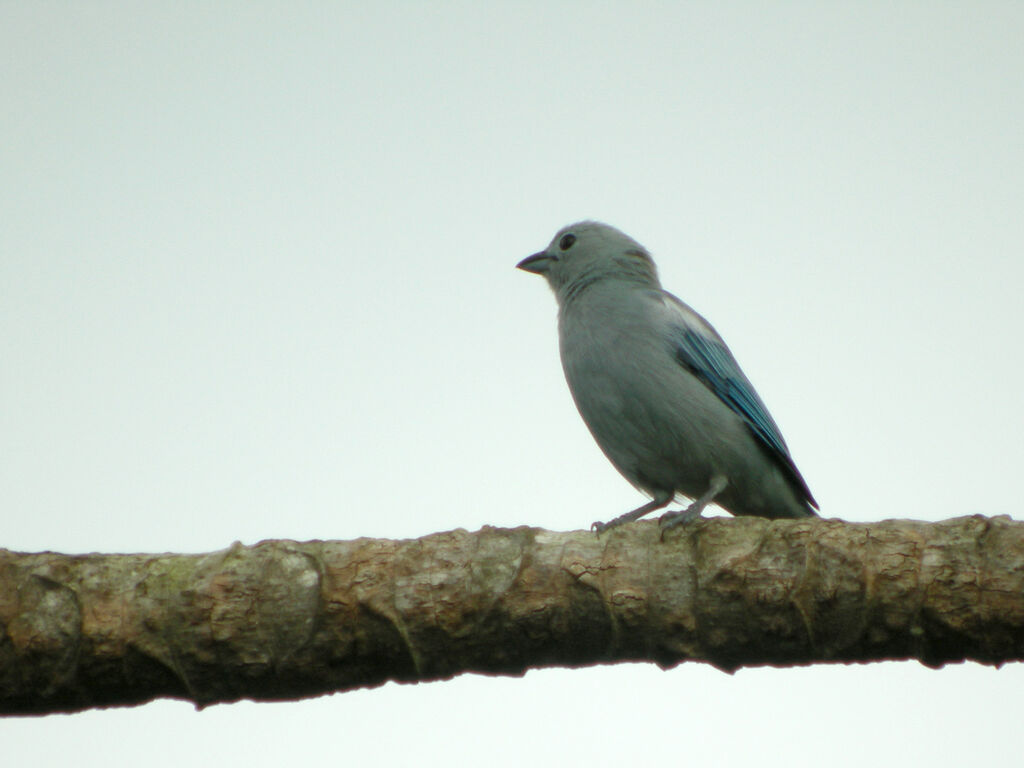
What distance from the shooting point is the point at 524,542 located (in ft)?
12.1

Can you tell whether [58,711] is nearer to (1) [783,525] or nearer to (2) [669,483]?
(1) [783,525]

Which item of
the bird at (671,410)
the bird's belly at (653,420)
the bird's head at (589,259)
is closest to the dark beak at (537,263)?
the bird's head at (589,259)

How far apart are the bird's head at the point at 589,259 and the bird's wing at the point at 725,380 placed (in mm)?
610

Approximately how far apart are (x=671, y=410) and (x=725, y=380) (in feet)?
1.94

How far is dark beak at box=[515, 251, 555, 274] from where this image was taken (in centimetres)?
726

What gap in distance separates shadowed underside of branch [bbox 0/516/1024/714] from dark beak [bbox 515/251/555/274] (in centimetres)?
387

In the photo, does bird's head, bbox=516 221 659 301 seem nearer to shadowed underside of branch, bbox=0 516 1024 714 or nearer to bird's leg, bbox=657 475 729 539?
bird's leg, bbox=657 475 729 539

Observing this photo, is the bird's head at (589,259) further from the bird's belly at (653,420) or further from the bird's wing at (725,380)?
the bird's belly at (653,420)

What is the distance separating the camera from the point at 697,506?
5004 mm

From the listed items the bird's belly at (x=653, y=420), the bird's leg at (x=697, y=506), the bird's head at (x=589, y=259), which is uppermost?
the bird's head at (x=589, y=259)

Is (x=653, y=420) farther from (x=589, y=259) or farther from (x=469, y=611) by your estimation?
(x=469, y=611)

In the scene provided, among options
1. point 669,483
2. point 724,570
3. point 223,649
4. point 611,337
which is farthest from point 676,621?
point 611,337

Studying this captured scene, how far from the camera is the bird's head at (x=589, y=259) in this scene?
6.48 m

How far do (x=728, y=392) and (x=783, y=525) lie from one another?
6.92 ft
